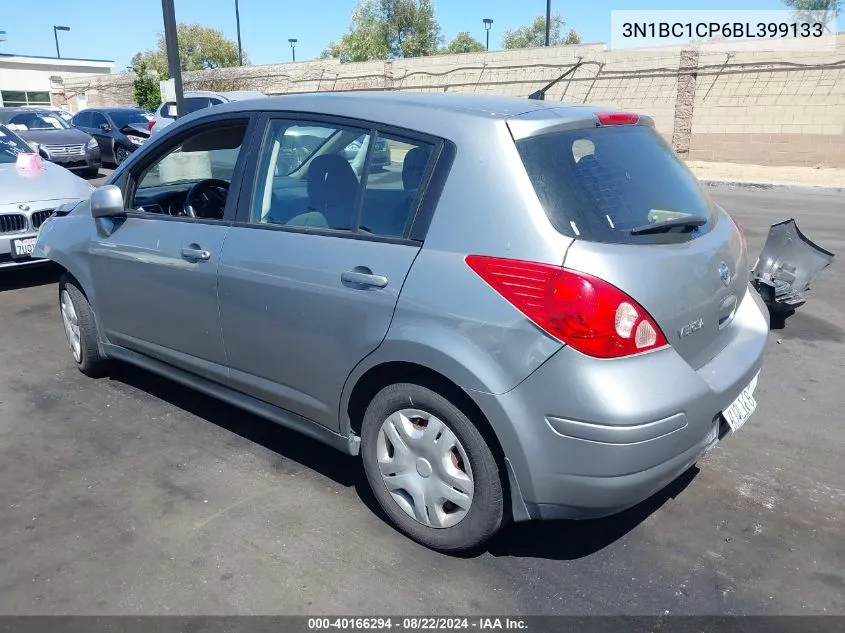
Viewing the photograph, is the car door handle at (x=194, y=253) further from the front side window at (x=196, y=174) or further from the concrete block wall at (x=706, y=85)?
the concrete block wall at (x=706, y=85)

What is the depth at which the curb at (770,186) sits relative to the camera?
50.1 ft

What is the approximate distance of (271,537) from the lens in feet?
10.1

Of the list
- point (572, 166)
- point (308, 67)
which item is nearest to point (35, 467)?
point (572, 166)

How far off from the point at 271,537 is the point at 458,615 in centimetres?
91

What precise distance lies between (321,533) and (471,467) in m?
0.81

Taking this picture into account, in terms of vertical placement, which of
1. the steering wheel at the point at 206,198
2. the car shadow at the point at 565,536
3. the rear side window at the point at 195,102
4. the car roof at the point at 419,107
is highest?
the rear side window at the point at 195,102

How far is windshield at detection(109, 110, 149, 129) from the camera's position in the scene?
18922mm

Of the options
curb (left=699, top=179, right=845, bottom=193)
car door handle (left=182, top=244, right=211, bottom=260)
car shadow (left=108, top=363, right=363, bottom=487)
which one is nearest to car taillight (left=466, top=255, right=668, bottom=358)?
car shadow (left=108, top=363, right=363, bottom=487)

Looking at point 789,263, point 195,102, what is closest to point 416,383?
point 789,263

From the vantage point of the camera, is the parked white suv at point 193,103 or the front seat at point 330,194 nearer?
the front seat at point 330,194

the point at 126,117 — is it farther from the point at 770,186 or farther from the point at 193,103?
the point at 770,186

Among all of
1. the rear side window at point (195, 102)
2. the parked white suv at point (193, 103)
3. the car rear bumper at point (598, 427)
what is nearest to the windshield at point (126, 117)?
the parked white suv at point (193, 103)

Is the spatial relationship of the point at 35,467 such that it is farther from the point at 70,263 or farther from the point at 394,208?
the point at 394,208

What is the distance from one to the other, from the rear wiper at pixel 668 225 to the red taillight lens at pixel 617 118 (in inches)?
21.0
